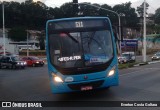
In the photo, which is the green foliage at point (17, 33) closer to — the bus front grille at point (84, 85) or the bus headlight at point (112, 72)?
the bus headlight at point (112, 72)

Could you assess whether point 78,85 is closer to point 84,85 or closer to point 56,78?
point 84,85

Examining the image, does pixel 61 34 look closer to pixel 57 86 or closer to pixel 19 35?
pixel 57 86

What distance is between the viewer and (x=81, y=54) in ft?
43.7

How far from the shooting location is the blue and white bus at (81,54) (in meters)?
13.2

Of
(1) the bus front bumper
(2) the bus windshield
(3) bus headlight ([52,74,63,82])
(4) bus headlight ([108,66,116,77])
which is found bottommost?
(1) the bus front bumper

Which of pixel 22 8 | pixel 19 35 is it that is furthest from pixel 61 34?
pixel 19 35

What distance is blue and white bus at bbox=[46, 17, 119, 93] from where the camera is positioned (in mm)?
13180

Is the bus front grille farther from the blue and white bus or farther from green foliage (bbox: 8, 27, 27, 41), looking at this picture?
green foliage (bbox: 8, 27, 27, 41)

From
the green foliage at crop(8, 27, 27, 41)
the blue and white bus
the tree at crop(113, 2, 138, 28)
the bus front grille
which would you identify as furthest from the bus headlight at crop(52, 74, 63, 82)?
the tree at crop(113, 2, 138, 28)

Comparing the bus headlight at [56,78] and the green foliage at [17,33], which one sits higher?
the green foliage at [17,33]

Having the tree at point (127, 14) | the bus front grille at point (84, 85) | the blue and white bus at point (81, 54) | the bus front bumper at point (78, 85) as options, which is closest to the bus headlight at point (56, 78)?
the blue and white bus at point (81, 54)

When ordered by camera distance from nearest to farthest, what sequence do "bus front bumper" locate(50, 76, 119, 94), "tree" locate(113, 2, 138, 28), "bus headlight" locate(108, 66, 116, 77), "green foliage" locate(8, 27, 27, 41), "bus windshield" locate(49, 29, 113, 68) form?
"bus front bumper" locate(50, 76, 119, 94) → "bus windshield" locate(49, 29, 113, 68) → "bus headlight" locate(108, 66, 116, 77) → "green foliage" locate(8, 27, 27, 41) → "tree" locate(113, 2, 138, 28)

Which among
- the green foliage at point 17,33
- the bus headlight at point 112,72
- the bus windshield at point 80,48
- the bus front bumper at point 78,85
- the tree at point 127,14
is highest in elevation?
the tree at point 127,14

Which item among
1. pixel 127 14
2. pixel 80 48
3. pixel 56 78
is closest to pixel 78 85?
pixel 56 78
